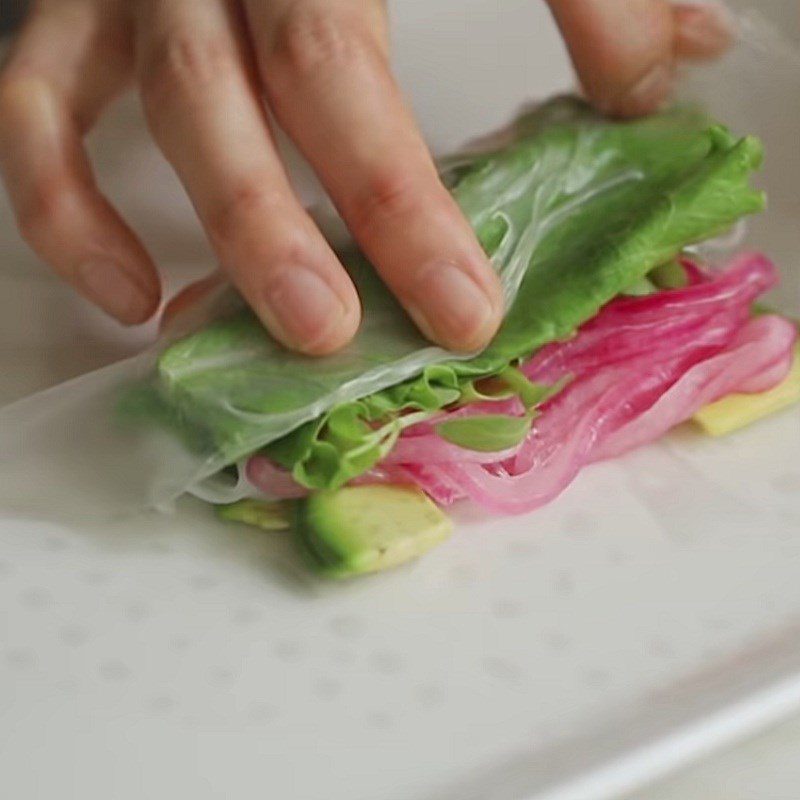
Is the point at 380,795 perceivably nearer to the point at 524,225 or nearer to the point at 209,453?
the point at 209,453

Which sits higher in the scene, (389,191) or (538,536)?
(389,191)

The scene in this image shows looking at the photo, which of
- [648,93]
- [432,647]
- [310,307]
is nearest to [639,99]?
[648,93]

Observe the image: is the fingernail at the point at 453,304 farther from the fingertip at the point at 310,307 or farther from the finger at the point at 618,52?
the finger at the point at 618,52

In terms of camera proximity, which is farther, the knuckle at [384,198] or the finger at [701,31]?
the finger at [701,31]

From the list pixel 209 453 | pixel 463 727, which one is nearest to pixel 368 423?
pixel 209 453

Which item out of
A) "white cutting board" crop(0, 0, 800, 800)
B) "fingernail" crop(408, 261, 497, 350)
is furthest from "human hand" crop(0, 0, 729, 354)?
"white cutting board" crop(0, 0, 800, 800)

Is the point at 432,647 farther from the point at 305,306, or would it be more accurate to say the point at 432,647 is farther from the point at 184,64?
the point at 184,64

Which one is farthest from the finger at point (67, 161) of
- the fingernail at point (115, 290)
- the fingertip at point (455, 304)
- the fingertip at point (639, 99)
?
the fingertip at point (639, 99)
